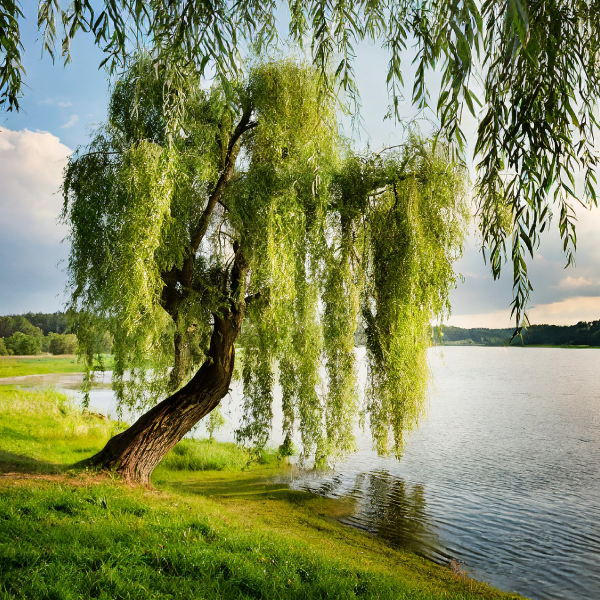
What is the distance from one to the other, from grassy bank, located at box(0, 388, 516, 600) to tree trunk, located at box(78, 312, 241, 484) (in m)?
0.56

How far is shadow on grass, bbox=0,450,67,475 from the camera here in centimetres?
718

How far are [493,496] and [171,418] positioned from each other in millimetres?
6681

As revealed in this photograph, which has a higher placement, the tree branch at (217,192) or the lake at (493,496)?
the tree branch at (217,192)

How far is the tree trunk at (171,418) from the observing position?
738 centimetres

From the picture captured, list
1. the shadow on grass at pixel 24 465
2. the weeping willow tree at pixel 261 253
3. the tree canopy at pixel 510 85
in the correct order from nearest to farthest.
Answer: the tree canopy at pixel 510 85 → the weeping willow tree at pixel 261 253 → the shadow on grass at pixel 24 465

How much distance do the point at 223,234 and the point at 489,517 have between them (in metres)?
6.84

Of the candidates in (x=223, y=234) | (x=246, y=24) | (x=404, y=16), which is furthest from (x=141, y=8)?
(x=223, y=234)

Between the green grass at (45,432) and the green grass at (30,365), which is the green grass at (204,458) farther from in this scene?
the green grass at (30,365)

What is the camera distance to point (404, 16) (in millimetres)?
3340

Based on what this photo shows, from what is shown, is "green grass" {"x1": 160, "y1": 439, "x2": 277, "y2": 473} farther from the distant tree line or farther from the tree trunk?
the distant tree line

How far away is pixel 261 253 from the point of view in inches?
270

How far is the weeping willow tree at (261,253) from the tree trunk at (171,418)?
0.02 meters

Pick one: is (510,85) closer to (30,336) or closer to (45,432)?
(45,432)

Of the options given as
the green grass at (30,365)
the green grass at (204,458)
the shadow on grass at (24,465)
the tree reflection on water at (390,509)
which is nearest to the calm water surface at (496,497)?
the tree reflection on water at (390,509)
